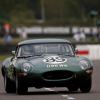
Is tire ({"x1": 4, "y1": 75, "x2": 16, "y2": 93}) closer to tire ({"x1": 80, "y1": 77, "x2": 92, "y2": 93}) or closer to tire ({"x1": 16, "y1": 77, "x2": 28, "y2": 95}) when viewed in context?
tire ({"x1": 16, "y1": 77, "x2": 28, "y2": 95})

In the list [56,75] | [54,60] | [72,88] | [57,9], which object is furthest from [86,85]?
[57,9]

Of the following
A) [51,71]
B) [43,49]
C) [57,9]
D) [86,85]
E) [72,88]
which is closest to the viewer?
[51,71]

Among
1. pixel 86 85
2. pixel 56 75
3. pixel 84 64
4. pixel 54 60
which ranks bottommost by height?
pixel 86 85

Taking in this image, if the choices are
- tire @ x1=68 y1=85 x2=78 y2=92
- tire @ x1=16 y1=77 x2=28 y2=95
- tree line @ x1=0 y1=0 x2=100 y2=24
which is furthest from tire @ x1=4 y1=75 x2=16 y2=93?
tree line @ x1=0 y1=0 x2=100 y2=24

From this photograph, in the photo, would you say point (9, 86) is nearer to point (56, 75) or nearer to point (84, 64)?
point (56, 75)

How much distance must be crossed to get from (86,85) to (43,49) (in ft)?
5.01

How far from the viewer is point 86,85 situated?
1828 centimetres

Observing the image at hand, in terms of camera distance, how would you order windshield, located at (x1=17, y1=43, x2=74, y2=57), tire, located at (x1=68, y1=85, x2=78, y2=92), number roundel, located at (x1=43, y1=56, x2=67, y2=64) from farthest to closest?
windshield, located at (x1=17, y1=43, x2=74, y2=57), tire, located at (x1=68, y1=85, x2=78, y2=92), number roundel, located at (x1=43, y1=56, x2=67, y2=64)

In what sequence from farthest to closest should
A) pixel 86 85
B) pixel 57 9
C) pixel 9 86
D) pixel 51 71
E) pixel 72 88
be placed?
1. pixel 57 9
2. pixel 9 86
3. pixel 72 88
4. pixel 86 85
5. pixel 51 71

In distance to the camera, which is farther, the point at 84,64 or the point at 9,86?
the point at 9,86

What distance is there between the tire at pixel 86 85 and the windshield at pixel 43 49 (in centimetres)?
103

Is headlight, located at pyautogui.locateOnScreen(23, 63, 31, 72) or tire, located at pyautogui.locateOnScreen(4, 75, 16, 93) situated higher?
headlight, located at pyautogui.locateOnScreen(23, 63, 31, 72)

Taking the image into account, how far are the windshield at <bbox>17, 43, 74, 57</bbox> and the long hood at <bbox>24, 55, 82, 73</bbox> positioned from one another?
0.95m

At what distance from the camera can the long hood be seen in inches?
696
